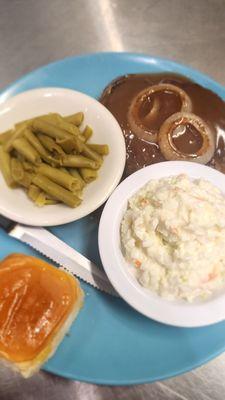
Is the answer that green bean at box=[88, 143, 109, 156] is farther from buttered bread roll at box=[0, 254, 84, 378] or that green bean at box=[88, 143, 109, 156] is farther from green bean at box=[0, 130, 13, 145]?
buttered bread roll at box=[0, 254, 84, 378]

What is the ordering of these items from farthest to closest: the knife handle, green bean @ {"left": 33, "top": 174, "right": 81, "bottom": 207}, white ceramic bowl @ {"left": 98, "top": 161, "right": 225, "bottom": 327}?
the knife handle, green bean @ {"left": 33, "top": 174, "right": 81, "bottom": 207}, white ceramic bowl @ {"left": 98, "top": 161, "right": 225, "bottom": 327}

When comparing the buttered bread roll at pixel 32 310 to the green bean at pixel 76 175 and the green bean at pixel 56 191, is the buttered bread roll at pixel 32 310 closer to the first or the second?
the green bean at pixel 56 191

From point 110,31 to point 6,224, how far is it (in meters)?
2.17

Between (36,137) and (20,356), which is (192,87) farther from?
(20,356)

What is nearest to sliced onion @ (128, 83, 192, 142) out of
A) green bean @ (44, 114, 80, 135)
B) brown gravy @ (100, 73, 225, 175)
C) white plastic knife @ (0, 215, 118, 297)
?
brown gravy @ (100, 73, 225, 175)

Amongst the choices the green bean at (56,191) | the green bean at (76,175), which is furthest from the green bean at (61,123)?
the green bean at (56,191)

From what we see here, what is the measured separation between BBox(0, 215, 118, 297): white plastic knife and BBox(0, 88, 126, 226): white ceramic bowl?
0.11 m

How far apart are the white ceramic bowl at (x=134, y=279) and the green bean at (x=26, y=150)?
1.83ft

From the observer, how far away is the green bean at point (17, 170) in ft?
8.48

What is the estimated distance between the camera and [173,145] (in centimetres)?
273

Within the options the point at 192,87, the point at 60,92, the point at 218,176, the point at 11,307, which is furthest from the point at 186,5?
the point at 11,307

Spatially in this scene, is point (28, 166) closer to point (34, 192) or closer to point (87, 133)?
point (34, 192)

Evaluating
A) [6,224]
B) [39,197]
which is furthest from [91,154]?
[6,224]

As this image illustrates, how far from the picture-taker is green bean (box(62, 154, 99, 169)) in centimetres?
258
